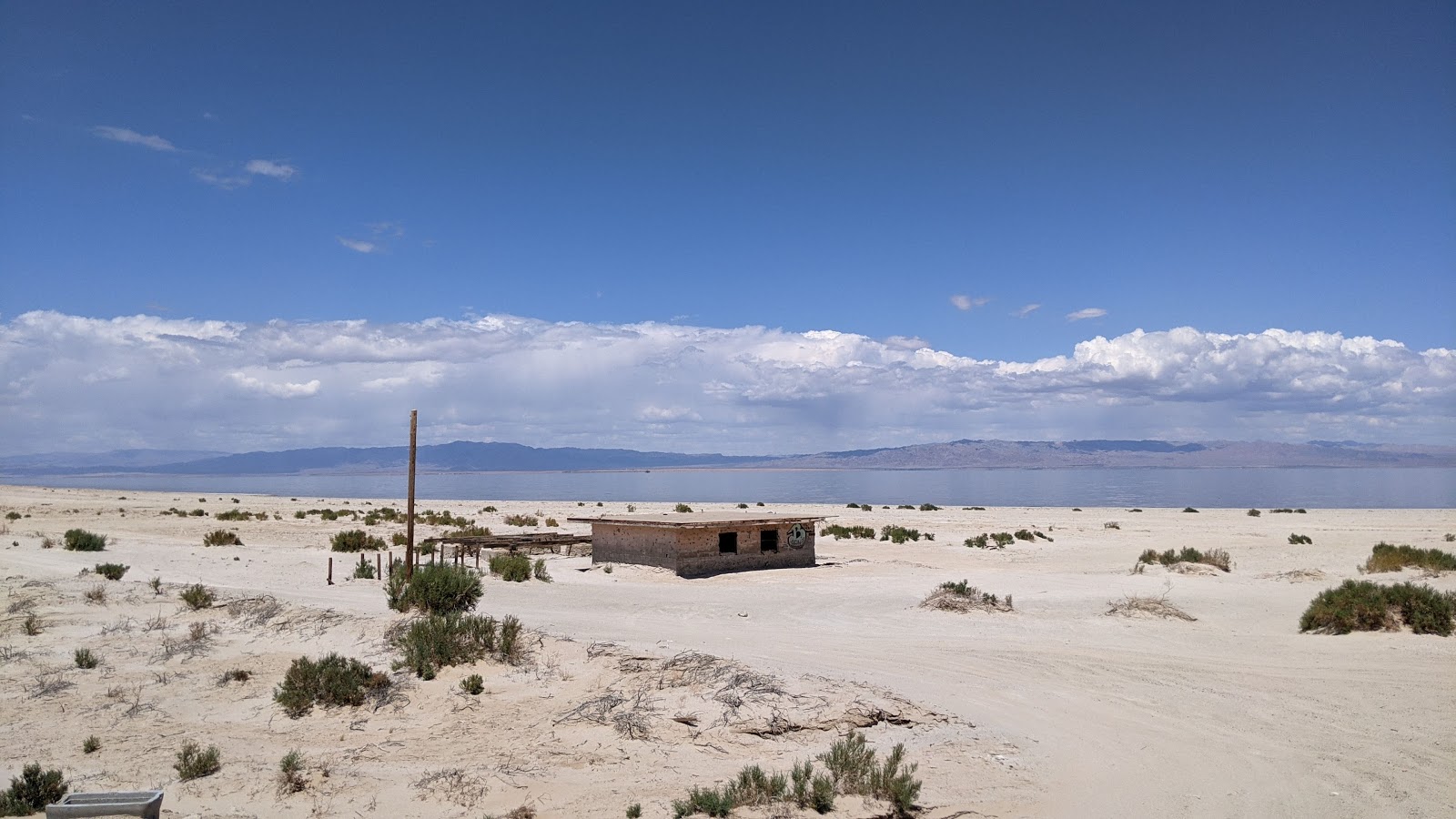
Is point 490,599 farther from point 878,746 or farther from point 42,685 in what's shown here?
point 878,746

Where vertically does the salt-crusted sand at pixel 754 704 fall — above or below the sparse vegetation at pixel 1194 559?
below

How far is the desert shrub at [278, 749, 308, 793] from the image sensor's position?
26.9 feet

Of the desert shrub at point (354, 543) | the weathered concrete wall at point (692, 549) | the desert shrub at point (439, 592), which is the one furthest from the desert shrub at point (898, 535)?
the desert shrub at point (439, 592)

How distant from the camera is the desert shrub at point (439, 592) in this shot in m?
15.7

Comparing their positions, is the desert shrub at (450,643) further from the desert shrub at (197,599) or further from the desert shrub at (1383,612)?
the desert shrub at (1383,612)

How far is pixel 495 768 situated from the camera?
8594 mm

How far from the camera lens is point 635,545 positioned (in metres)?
24.5

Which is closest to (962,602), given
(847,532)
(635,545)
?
(635,545)

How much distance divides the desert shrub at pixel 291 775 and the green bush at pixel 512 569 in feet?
42.6

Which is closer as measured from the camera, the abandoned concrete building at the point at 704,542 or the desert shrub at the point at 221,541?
the abandoned concrete building at the point at 704,542

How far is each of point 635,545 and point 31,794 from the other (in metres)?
17.2

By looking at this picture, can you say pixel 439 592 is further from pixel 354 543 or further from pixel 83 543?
pixel 83 543


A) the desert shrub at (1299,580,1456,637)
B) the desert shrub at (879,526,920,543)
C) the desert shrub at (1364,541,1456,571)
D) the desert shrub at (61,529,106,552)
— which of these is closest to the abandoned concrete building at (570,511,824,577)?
the desert shrub at (879,526,920,543)

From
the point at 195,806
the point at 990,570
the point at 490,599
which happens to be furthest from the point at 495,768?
the point at 990,570
